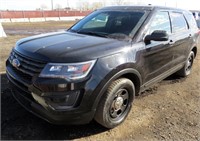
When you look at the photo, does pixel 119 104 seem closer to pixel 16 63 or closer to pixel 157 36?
pixel 157 36

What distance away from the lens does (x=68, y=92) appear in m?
2.75

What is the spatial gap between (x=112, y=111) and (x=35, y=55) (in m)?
1.40

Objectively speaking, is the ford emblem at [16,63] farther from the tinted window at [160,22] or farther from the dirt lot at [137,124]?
the tinted window at [160,22]

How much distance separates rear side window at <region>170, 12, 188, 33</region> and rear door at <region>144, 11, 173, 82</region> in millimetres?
245

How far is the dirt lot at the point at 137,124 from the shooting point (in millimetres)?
3285

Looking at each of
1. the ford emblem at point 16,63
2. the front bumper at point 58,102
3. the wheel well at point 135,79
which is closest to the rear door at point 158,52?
the wheel well at point 135,79

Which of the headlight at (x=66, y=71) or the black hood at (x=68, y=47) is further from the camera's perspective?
the black hood at (x=68, y=47)

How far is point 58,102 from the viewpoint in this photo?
2781 millimetres

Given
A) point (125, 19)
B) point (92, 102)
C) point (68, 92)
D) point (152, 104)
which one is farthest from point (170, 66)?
point (68, 92)

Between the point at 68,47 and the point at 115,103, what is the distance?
109 centimetres

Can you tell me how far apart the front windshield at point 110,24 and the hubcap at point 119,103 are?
963 millimetres

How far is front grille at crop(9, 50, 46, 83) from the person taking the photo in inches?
113

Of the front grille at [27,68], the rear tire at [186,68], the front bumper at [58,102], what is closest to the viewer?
the front bumper at [58,102]

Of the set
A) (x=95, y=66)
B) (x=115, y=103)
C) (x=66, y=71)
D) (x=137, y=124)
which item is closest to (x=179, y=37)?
(x=137, y=124)
